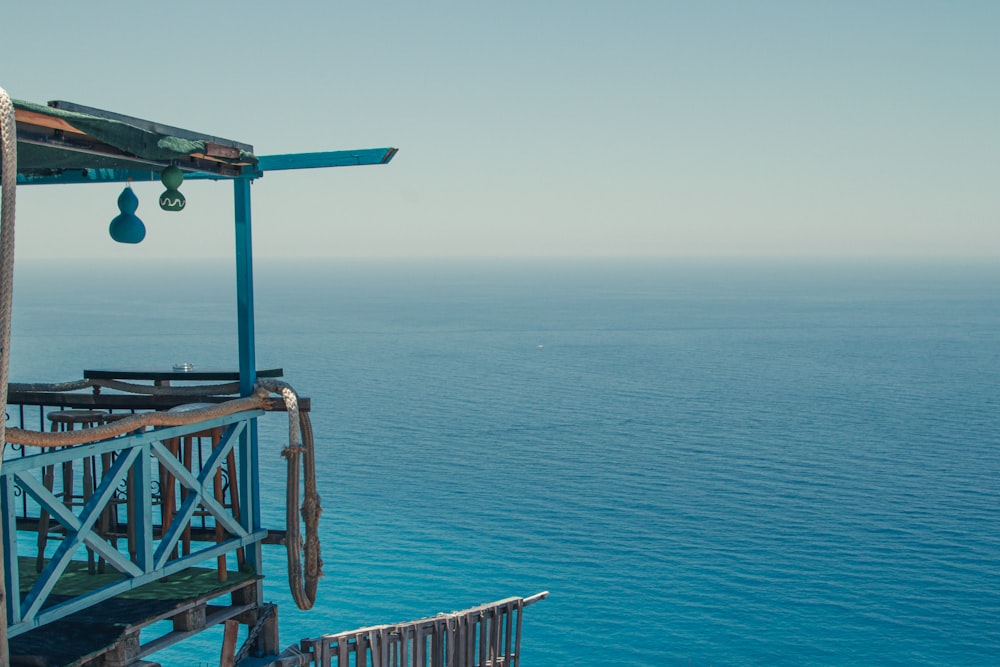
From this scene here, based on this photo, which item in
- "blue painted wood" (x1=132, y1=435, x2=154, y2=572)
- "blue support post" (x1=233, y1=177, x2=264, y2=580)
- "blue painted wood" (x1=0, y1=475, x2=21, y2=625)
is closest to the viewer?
"blue painted wood" (x1=0, y1=475, x2=21, y2=625)

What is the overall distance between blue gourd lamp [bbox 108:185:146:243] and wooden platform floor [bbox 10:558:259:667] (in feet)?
8.80

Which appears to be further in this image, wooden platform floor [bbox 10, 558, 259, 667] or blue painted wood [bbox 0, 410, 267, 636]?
wooden platform floor [bbox 10, 558, 259, 667]

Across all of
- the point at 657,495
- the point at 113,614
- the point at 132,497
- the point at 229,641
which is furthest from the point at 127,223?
the point at 657,495

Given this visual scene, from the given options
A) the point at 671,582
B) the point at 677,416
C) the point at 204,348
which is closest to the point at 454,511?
the point at 671,582

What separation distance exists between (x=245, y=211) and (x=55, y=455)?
8.65 feet

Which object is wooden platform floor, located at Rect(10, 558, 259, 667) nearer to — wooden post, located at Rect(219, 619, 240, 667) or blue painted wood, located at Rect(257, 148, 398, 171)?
wooden post, located at Rect(219, 619, 240, 667)

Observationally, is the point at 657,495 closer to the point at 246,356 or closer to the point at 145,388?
the point at 145,388

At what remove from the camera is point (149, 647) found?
22.7 feet

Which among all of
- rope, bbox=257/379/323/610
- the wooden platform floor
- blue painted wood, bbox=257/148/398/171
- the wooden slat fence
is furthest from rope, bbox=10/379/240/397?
the wooden slat fence

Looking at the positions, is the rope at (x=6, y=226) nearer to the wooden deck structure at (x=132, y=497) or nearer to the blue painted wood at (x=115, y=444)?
the wooden deck structure at (x=132, y=497)

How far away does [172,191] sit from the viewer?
7.30 metres

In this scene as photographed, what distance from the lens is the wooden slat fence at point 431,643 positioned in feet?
31.1

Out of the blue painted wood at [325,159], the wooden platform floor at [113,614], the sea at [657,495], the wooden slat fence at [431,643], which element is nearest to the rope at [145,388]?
the wooden platform floor at [113,614]

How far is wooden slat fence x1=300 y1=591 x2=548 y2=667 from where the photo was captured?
31.1 ft
